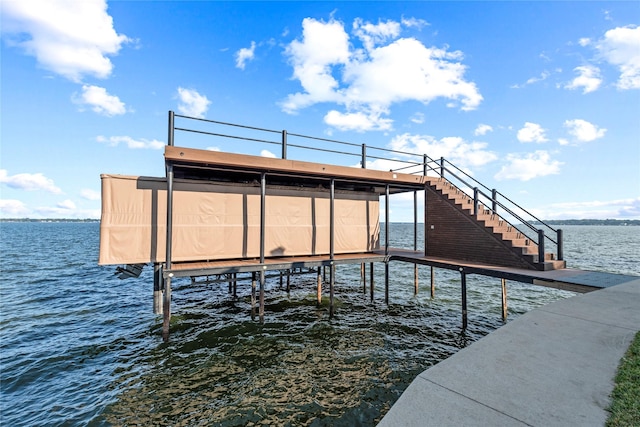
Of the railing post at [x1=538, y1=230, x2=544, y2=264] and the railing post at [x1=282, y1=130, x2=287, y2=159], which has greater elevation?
the railing post at [x1=282, y1=130, x2=287, y2=159]

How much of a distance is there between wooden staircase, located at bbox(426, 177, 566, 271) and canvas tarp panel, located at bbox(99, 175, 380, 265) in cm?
371

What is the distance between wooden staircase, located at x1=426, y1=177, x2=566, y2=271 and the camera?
459 inches

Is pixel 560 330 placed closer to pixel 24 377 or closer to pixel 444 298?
pixel 444 298

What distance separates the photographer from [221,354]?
10.3 m

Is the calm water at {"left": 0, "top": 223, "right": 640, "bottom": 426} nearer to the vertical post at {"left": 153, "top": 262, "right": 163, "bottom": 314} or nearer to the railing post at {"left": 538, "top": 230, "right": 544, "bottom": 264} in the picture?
the vertical post at {"left": 153, "top": 262, "right": 163, "bottom": 314}

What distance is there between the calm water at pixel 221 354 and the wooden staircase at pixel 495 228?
11.9 feet

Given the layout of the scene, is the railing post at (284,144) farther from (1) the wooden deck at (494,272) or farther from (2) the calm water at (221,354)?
(2) the calm water at (221,354)

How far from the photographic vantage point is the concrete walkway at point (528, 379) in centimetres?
334

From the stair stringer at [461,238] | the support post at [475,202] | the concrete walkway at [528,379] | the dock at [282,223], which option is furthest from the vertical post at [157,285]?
the support post at [475,202]

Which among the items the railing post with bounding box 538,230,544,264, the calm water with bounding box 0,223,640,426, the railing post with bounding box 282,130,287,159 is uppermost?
the railing post with bounding box 282,130,287,159

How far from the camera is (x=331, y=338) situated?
38.1 feet

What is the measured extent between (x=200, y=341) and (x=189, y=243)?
12.3 ft

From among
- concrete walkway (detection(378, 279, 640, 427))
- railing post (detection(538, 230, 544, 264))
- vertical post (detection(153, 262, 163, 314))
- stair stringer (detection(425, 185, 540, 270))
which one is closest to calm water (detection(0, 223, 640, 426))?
vertical post (detection(153, 262, 163, 314))

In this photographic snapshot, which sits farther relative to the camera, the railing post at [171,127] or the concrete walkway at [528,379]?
the railing post at [171,127]
